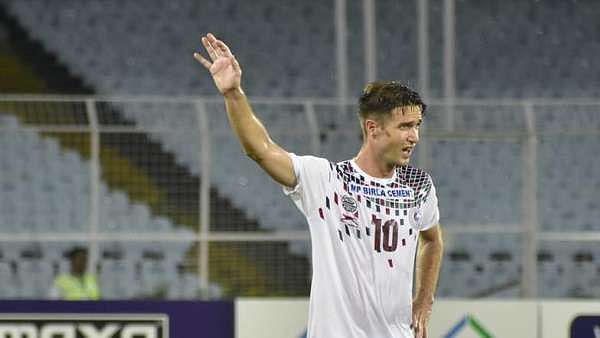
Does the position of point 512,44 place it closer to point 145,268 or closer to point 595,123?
point 595,123

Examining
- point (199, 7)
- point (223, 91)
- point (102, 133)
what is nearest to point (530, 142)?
point (102, 133)

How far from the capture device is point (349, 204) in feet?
13.6

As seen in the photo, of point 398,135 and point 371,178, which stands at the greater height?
point 398,135

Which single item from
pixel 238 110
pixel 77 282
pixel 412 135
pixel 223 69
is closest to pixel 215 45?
pixel 223 69

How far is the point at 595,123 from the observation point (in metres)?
9.27

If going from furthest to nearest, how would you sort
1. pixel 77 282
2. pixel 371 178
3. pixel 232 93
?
pixel 77 282 < pixel 371 178 < pixel 232 93

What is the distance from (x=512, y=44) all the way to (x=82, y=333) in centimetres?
1021

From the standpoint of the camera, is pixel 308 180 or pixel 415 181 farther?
pixel 415 181

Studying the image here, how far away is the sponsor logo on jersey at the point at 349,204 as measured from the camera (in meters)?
4.13

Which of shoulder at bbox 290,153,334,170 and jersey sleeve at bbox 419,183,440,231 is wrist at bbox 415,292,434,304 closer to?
jersey sleeve at bbox 419,183,440,231

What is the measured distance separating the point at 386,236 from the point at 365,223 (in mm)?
79

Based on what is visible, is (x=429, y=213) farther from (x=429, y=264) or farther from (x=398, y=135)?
(x=398, y=135)

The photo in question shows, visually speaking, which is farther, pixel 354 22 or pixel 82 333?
pixel 354 22

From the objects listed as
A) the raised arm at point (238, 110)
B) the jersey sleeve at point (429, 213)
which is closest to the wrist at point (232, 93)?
the raised arm at point (238, 110)
